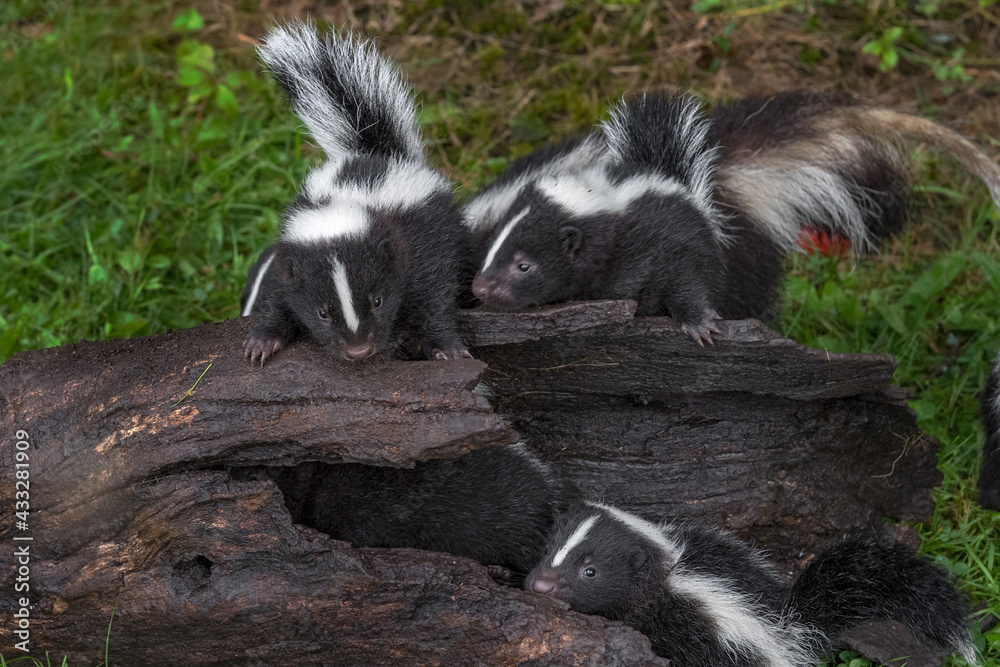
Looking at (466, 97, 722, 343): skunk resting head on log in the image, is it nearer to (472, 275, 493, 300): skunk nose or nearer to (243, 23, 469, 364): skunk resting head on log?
(472, 275, 493, 300): skunk nose

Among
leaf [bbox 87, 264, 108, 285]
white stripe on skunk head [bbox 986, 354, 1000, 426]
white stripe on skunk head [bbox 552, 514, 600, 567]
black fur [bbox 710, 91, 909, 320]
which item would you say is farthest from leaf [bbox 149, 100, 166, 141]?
white stripe on skunk head [bbox 986, 354, 1000, 426]

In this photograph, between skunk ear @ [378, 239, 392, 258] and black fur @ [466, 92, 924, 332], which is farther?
black fur @ [466, 92, 924, 332]

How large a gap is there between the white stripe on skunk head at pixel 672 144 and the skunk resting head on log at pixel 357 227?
837 millimetres

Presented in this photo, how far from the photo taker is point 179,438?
10.7 feet

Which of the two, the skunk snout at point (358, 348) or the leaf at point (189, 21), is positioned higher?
the leaf at point (189, 21)

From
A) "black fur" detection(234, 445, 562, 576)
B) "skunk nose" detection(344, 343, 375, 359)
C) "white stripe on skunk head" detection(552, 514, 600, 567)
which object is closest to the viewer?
"skunk nose" detection(344, 343, 375, 359)

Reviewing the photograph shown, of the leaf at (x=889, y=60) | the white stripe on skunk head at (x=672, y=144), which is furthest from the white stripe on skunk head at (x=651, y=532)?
the leaf at (x=889, y=60)

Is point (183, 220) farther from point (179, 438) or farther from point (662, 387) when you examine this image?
point (662, 387)

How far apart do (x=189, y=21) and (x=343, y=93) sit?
3.12 meters

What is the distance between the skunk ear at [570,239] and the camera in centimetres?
410

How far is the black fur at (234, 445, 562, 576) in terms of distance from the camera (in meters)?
3.53

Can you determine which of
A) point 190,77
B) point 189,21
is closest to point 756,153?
Answer: point 190,77

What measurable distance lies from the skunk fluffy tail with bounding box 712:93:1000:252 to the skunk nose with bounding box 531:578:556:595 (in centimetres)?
196

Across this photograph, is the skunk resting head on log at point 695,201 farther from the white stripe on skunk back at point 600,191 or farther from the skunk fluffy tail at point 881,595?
the skunk fluffy tail at point 881,595
